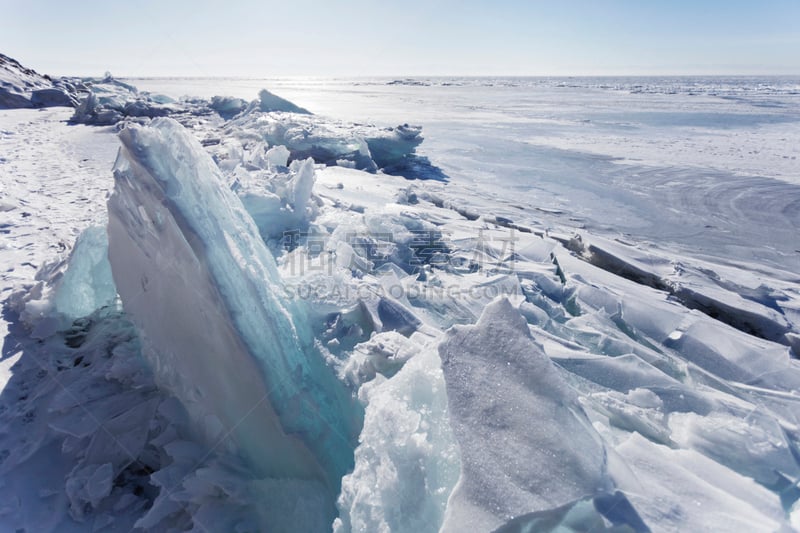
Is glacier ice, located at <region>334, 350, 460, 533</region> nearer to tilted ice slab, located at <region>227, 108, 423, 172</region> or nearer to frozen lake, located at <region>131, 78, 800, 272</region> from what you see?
frozen lake, located at <region>131, 78, 800, 272</region>

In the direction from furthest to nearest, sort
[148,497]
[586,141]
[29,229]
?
[586,141], [29,229], [148,497]

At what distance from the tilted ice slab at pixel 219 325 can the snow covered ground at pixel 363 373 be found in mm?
11

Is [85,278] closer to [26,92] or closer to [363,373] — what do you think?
[363,373]

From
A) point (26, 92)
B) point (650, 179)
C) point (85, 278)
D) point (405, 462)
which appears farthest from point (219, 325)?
point (26, 92)

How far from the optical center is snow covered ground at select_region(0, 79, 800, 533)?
3.84 feet

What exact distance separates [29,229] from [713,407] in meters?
5.50

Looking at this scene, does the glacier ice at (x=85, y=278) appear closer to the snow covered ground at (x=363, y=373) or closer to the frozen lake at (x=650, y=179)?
the snow covered ground at (x=363, y=373)

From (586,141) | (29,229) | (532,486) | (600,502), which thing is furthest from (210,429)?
(586,141)

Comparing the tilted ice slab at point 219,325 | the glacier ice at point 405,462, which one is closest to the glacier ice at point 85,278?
the tilted ice slab at point 219,325

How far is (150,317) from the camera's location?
1938mm

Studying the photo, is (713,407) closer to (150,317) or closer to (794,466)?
(794,466)

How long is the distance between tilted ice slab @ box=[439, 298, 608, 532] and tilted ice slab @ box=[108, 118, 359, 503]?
2.23 feet

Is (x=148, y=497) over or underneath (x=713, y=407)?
underneath

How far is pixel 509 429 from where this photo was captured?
3.75ft
